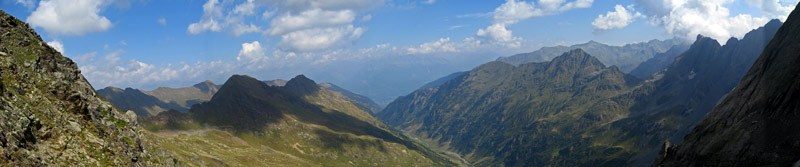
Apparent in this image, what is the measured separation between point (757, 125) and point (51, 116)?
10231 cm

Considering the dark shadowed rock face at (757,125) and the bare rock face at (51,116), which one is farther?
the dark shadowed rock face at (757,125)

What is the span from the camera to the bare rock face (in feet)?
127

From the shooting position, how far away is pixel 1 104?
38812 millimetres

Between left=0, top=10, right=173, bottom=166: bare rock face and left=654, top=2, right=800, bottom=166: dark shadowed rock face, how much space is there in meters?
88.0

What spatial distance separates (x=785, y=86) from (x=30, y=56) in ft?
374

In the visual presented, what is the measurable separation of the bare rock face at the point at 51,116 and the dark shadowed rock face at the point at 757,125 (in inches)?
3465

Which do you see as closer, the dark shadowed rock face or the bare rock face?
the bare rock face

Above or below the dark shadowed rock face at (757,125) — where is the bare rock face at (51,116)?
above

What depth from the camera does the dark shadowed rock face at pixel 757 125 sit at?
55.8m

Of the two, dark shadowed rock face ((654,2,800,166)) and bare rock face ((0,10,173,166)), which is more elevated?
bare rock face ((0,10,173,166))

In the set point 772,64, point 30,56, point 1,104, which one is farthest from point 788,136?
point 30,56

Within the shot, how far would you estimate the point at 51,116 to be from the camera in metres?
45.8

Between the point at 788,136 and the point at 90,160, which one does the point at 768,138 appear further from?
the point at 90,160

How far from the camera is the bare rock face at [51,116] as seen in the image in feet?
127
